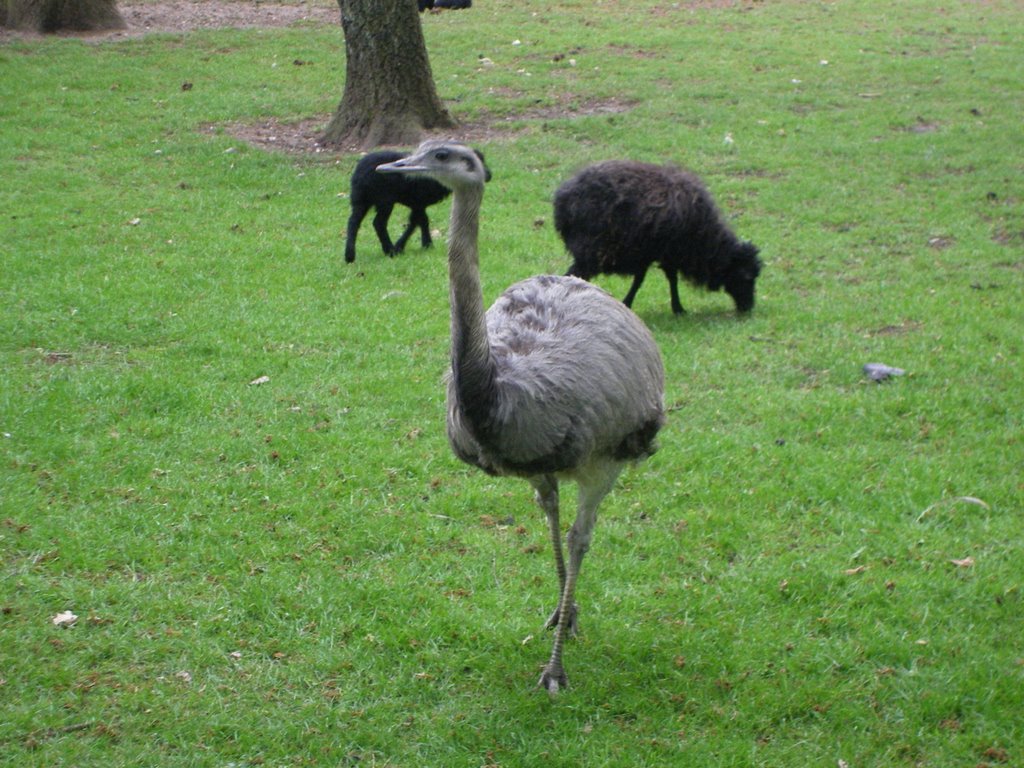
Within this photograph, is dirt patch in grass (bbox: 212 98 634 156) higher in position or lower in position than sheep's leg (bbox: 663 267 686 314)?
higher

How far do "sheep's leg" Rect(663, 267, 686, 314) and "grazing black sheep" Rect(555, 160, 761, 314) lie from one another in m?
0.04

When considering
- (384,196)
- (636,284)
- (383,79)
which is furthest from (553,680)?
(383,79)

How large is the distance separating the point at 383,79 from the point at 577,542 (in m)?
10.0

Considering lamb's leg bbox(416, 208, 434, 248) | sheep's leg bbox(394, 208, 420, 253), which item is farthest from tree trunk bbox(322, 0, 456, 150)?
sheep's leg bbox(394, 208, 420, 253)

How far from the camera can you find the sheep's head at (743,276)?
9.18 metres

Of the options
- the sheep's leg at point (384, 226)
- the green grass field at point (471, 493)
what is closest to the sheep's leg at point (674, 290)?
the green grass field at point (471, 493)

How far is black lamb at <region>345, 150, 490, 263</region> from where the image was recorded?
10.2m

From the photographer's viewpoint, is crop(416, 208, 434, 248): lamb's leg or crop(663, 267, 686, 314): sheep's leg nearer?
crop(663, 267, 686, 314): sheep's leg

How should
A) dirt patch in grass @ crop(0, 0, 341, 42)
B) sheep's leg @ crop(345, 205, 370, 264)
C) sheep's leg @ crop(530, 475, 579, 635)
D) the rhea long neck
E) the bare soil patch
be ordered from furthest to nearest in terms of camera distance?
A: dirt patch in grass @ crop(0, 0, 341, 42) → the bare soil patch → sheep's leg @ crop(345, 205, 370, 264) → sheep's leg @ crop(530, 475, 579, 635) → the rhea long neck

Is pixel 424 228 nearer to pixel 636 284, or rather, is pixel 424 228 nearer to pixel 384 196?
pixel 384 196

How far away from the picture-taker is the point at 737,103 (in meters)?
15.8

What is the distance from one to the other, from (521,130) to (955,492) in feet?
31.4

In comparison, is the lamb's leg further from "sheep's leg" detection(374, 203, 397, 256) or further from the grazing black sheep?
the grazing black sheep

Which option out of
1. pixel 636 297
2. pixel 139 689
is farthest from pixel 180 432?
pixel 636 297
